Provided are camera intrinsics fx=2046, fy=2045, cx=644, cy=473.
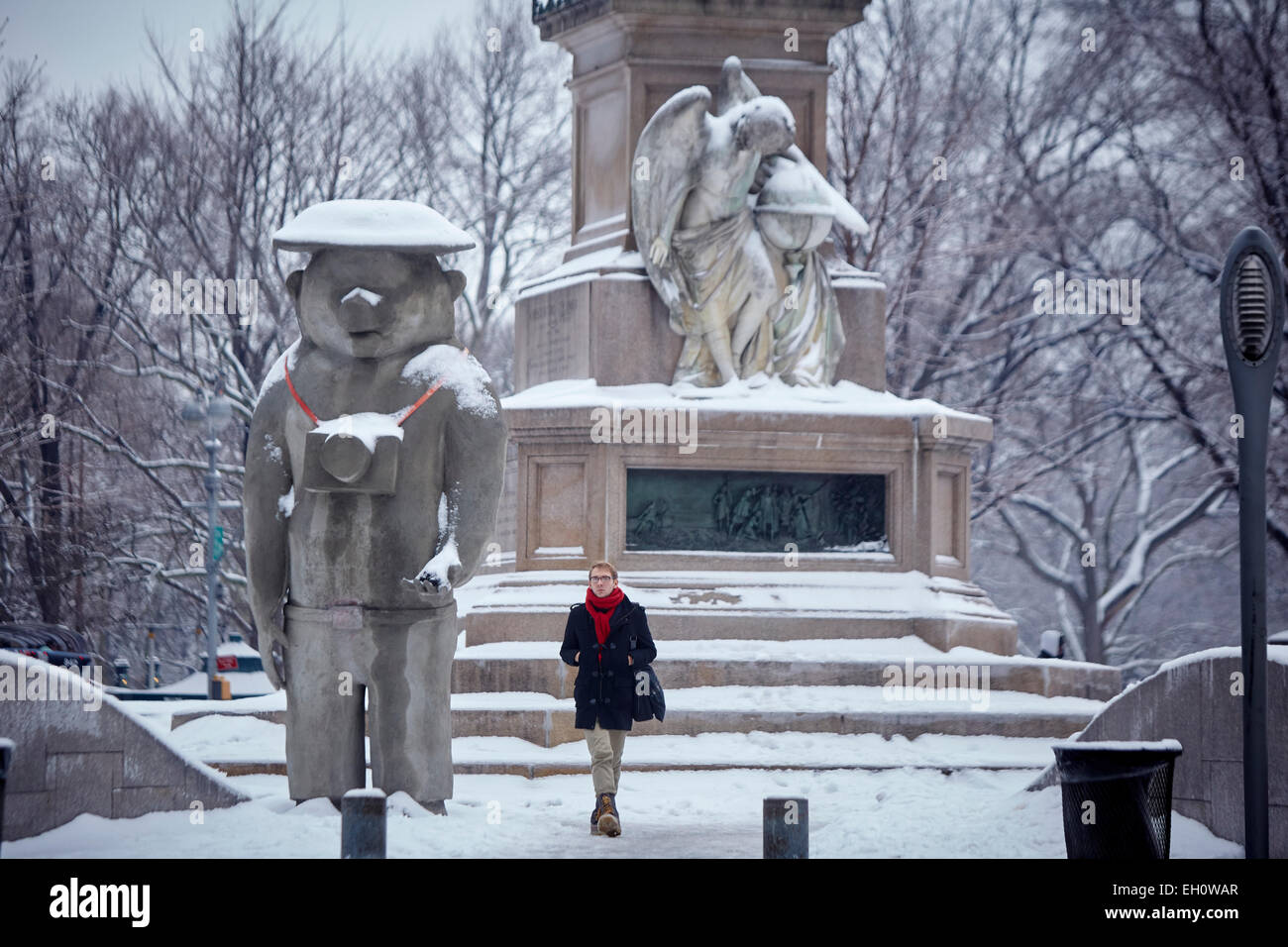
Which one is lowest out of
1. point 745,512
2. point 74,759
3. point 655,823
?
point 655,823

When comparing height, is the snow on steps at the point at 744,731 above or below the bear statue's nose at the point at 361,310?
below

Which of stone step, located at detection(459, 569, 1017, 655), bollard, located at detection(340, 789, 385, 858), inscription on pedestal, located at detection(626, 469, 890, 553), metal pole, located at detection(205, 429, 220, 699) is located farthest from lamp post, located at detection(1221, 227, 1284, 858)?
metal pole, located at detection(205, 429, 220, 699)

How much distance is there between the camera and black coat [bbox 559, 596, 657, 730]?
10.7 meters

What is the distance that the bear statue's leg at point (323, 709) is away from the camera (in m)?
10.0

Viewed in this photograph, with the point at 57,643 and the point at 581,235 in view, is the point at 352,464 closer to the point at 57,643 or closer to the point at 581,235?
the point at 581,235

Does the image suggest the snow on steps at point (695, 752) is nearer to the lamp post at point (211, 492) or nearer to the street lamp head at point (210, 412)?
the lamp post at point (211, 492)

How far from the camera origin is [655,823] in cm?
1088

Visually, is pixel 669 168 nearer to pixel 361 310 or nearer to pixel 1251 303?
pixel 361 310

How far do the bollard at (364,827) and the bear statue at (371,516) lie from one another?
103 inches

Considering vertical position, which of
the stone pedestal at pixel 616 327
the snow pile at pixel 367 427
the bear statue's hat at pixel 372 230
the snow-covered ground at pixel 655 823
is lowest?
the snow-covered ground at pixel 655 823

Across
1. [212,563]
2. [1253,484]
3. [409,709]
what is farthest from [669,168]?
Result: [212,563]

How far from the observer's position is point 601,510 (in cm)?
1571

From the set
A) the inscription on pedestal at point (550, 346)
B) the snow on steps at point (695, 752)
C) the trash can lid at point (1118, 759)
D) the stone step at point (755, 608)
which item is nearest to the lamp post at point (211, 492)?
the inscription on pedestal at point (550, 346)

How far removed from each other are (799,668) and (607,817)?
4526mm
